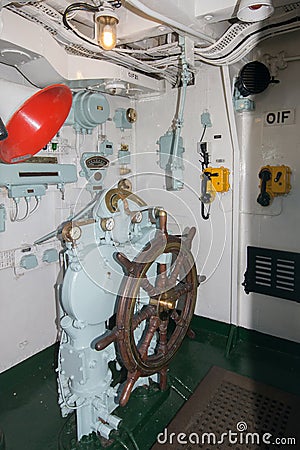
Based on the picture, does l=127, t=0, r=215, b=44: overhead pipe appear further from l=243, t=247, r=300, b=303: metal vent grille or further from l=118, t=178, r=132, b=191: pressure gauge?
l=243, t=247, r=300, b=303: metal vent grille

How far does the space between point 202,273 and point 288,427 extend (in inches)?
36.4

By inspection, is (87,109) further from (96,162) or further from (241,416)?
(241,416)

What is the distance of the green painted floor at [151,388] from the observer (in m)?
1.73

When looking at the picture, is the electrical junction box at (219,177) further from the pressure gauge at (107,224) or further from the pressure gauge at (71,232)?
the pressure gauge at (71,232)

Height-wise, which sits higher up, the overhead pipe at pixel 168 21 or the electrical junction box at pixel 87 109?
the overhead pipe at pixel 168 21

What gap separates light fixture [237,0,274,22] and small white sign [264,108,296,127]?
962mm

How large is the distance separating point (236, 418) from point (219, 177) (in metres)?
1.51

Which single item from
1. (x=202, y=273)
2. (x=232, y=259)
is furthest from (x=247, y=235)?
(x=202, y=273)

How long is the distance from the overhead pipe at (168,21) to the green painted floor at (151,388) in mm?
1970

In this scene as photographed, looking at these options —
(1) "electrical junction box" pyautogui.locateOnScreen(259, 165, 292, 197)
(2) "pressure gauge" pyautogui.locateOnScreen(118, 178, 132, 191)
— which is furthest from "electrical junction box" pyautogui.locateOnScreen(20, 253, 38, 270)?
(1) "electrical junction box" pyautogui.locateOnScreen(259, 165, 292, 197)

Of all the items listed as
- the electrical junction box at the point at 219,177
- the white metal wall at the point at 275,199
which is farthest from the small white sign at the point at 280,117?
the electrical junction box at the point at 219,177

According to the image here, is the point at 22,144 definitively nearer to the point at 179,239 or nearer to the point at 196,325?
the point at 179,239

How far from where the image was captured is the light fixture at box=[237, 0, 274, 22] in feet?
4.40

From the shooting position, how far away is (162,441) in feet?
5.54
